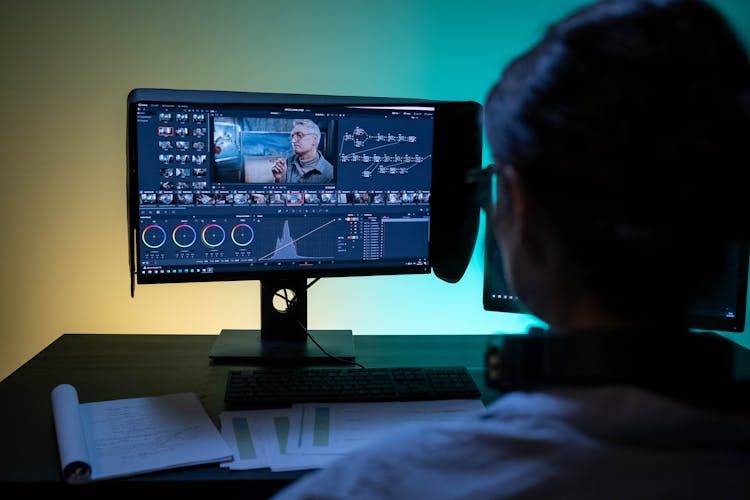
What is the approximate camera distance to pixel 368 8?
1965 mm

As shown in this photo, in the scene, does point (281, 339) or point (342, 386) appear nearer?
point (342, 386)

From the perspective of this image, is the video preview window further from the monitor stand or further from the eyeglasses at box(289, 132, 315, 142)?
the monitor stand

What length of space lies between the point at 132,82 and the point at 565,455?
66.1 inches

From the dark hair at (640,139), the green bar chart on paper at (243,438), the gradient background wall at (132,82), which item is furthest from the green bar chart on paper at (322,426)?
the gradient background wall at (132,82)

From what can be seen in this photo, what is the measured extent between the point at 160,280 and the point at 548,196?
41.6 inches

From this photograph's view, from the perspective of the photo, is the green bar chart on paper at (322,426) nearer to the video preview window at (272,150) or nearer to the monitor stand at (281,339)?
the monitor stand at (281,339)

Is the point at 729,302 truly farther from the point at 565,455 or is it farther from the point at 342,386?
the point at 565,455

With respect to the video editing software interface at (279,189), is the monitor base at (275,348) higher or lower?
lower

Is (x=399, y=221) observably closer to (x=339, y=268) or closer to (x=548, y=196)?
(x=339, y=268)

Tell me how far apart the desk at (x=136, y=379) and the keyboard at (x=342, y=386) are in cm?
5

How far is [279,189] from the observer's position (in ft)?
5.07

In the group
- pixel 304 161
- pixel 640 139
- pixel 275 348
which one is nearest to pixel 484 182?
pixel 640 139

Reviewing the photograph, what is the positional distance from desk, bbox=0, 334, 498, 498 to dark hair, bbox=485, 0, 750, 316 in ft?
2.14

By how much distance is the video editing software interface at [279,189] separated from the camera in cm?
149
